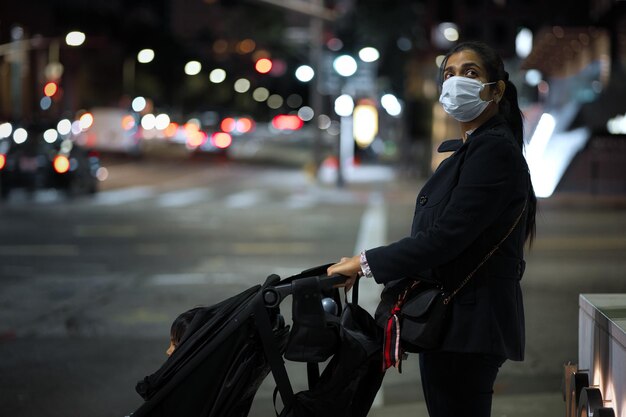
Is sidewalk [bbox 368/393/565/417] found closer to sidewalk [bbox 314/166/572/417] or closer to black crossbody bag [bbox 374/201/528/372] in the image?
sidewalk [bbox 314/166/572/417]

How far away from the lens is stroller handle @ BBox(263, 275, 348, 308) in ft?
11.8

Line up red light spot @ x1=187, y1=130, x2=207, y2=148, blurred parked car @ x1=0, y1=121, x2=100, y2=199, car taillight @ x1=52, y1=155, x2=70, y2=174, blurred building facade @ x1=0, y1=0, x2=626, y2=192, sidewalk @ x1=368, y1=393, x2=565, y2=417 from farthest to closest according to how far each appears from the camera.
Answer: red light spot @ x1=187, y1=130, x2=207, y2=148
blurred building facade @ x1=0, y1=0, x2=626, y2=192
car taillight @ x1=52, y1=155, x2=70, y2=174
blurred parked car @ x1=0, y1=121, x2=100, y2=199
sidewalk @ x1=368, y1=393, x2=565, y2=417

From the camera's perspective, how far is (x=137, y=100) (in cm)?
8269

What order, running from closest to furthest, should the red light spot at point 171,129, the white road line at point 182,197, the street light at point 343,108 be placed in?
the white road line at point 182,197 → the street light at point 343,108 → the red light spot at point 171,129

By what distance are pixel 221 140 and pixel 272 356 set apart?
167 feet

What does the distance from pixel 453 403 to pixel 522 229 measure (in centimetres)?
68

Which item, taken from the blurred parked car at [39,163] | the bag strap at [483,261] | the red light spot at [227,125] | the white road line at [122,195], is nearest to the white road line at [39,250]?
the white road line at [122,195]

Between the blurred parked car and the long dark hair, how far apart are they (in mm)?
22920

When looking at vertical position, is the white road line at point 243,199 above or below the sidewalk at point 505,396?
below

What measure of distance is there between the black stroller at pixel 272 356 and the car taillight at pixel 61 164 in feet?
76.0

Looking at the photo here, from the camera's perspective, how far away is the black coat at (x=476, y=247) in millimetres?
3463

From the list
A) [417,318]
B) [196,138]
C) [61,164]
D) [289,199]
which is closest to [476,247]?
[417,318]

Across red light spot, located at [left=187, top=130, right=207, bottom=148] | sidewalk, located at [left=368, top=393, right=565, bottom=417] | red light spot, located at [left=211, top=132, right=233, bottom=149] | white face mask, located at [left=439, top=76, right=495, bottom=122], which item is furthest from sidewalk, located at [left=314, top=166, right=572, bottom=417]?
red light spot, located at [left=187, top=130, right=207, bottom=148]

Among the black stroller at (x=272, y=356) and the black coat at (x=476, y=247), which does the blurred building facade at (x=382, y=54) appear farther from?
the black stroller at (x=272, y=356)
